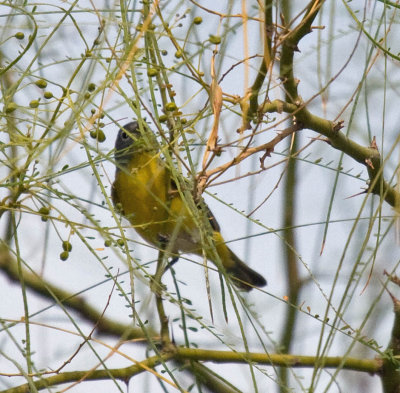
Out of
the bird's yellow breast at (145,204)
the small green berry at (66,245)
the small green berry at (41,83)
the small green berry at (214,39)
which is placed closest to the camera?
the small green berry at (214,39)

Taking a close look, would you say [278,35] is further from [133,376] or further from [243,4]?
[133,376]

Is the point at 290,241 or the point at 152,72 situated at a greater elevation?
the point at 290,241

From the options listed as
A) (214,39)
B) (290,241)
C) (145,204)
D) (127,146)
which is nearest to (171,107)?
(214,39)

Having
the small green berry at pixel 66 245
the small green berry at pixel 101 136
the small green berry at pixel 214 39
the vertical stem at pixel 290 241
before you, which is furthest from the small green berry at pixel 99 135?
the vertical stem at pixel 290 241

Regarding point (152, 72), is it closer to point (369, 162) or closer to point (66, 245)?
point (66, 245)

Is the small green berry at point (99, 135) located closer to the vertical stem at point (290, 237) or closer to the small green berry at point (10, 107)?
the small green berry at point (10, 107)

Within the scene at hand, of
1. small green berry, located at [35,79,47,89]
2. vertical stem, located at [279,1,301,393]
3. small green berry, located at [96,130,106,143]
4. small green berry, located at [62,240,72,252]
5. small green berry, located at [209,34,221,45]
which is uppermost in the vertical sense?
vertical stem, located at [279,1,301,393]

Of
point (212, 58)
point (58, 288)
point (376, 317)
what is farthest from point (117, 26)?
point (58, 288)

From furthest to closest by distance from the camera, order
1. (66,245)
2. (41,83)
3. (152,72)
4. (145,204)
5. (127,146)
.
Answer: (145,204), (127,146), (66,245), (41,83), (152,72)

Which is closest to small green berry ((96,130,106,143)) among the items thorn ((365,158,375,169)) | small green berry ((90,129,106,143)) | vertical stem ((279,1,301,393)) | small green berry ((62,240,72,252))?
small green berry ((90,129,106,143))

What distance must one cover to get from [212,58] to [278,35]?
0.20 metres

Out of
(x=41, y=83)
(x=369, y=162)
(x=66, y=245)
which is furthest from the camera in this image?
(x=369, y=162)

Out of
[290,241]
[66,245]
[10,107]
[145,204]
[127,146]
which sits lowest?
[66,245]

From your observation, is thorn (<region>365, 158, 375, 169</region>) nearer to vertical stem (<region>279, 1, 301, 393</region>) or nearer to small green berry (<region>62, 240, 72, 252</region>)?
small green berry (<region>62, 240, 72, 252</region>)
